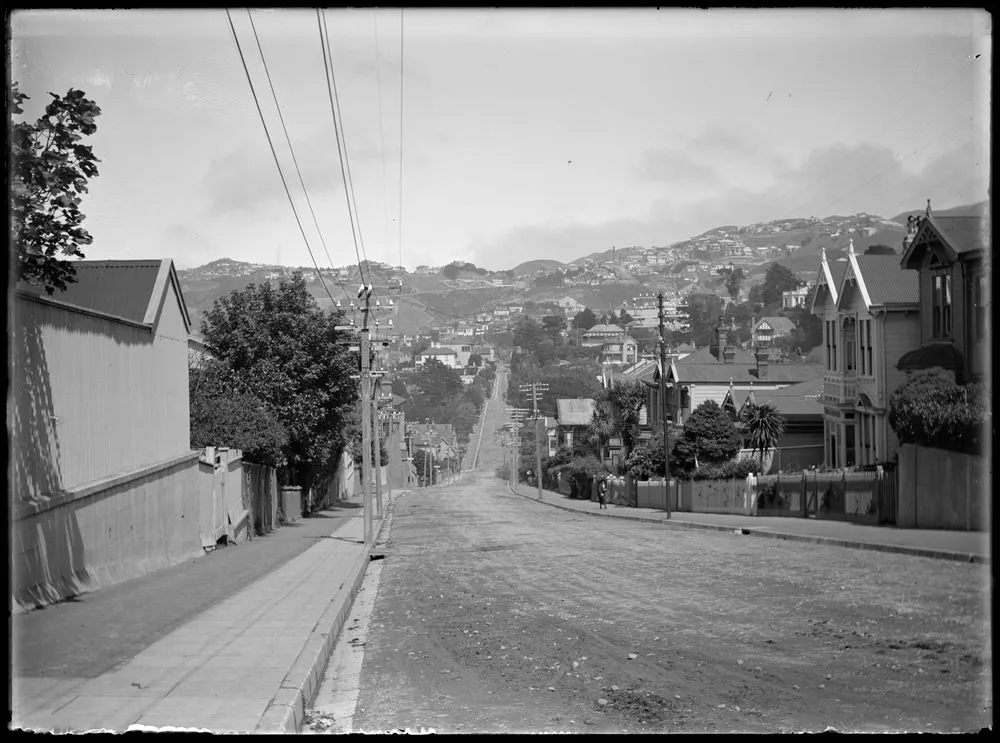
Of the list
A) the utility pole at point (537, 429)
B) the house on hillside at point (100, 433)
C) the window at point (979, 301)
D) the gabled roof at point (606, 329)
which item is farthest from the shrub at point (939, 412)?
the gabled roof at point (606, 329)

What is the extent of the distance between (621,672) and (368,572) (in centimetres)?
1408

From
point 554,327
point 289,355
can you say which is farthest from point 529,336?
point 289,355

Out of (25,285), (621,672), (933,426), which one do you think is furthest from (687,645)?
(933,426)

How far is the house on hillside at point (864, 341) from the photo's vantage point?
98.1ft

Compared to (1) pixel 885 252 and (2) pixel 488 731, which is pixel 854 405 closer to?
(1) pixel 885 252

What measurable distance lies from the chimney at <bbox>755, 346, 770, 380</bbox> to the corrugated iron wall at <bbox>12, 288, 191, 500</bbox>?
119 ft

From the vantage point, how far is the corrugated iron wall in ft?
40.6

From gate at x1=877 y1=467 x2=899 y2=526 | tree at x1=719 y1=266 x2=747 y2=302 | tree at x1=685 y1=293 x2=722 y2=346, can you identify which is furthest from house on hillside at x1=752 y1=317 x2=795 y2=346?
gate at x1=877 y1=467 x2=899 y2=526

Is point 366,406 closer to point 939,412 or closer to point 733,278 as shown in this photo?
point 939,412

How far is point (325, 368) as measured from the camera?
41.9 metres

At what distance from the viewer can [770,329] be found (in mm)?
56906

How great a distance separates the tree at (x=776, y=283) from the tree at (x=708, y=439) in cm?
674

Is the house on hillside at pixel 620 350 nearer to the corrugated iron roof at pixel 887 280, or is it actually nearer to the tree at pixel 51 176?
the corrugated iron roof at pixel 887 280

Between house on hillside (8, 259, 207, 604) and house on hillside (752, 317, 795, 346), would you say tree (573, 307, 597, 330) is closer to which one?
house on hillside (752, 317, 795, 346)
